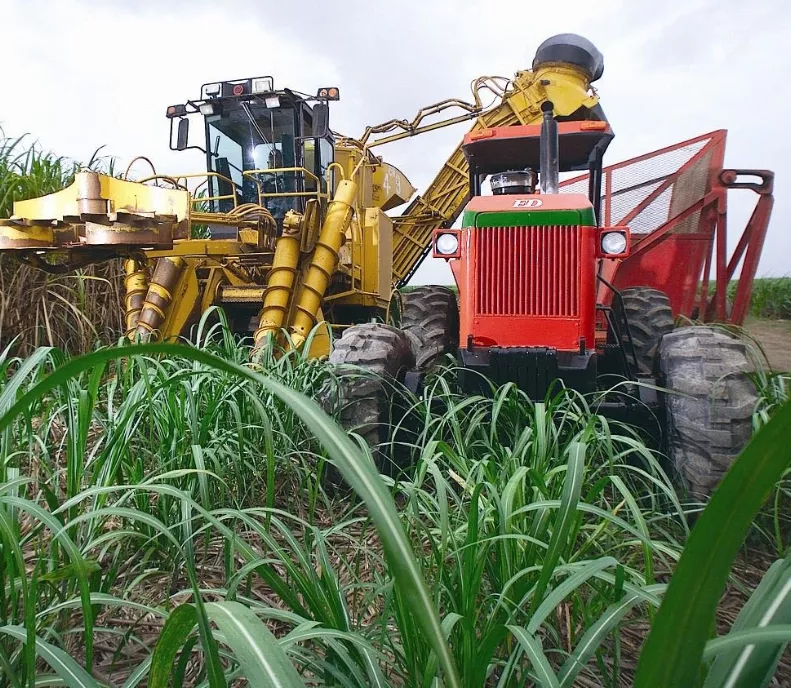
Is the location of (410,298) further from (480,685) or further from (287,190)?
(480,685)

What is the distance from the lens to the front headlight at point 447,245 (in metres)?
3.02

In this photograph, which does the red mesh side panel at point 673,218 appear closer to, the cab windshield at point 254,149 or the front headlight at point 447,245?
the front headlight at point 447,245

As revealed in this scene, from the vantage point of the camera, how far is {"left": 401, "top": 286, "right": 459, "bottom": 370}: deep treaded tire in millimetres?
3730

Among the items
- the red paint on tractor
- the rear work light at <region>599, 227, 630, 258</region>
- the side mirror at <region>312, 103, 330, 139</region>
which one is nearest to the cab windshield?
the side mirror at <region>312, 103, 330, 139</region>

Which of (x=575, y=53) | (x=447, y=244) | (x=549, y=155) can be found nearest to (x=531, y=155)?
(x=549, y=155)

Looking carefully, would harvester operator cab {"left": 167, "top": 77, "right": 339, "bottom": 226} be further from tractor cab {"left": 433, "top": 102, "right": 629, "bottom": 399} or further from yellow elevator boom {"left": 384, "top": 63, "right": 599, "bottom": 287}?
tractor cab {"left": 433, "top": 102, "right": 629, "bottom": 399}

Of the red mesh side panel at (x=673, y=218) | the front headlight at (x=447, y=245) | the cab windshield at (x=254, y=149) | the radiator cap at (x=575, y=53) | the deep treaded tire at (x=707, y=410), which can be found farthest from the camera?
the radiator cap at (x=575, y=53)

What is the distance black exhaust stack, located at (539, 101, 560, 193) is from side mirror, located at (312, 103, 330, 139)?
264cm

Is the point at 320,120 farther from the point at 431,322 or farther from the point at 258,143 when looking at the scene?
the point at 431,322

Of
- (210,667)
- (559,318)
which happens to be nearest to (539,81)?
(559,318)

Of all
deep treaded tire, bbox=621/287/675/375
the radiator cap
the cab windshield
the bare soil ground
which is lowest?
the bare soil ground

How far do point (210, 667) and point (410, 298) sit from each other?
3296mm

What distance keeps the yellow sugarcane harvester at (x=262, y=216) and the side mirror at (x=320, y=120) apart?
1cm

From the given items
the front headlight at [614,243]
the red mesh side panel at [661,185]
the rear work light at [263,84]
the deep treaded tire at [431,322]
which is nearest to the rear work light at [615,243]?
the front headlight at [614,243]
